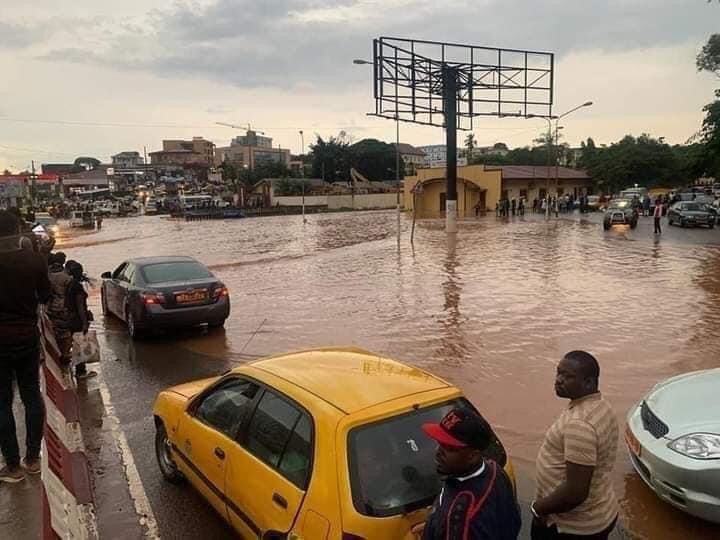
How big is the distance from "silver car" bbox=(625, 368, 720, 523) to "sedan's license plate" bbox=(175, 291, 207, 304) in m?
7.32

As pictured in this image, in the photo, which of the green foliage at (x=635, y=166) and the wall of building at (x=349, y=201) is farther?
the wall of building at (x=349, y=201)

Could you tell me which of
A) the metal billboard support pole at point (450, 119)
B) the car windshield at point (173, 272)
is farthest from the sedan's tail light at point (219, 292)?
the metal billboard support pole at point (450, 119)

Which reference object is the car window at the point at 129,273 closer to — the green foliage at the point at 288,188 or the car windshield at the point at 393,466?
the car windshield at the point at 393,466

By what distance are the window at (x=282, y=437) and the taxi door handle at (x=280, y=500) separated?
11 cm

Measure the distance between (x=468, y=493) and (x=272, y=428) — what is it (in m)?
1.53

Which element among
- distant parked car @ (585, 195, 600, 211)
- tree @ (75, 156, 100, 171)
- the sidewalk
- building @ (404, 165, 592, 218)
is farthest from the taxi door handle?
tree @ (75, 156, 100, 171)

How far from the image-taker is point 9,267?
15.5ft

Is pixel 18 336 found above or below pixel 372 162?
below

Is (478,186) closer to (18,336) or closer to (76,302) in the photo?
(76,302)

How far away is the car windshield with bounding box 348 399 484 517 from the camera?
118 inches

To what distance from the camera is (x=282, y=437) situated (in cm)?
350

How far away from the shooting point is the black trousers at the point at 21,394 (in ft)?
15.9

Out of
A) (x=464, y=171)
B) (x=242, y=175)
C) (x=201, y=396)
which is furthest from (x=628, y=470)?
(x=242, y=175)

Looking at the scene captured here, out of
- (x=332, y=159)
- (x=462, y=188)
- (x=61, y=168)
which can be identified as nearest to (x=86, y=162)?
(x=61, y=168)
